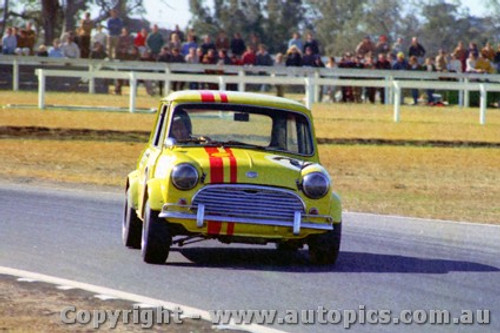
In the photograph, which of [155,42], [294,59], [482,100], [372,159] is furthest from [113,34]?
[372,159]

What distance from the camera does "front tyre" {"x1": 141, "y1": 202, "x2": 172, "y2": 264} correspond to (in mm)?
10781

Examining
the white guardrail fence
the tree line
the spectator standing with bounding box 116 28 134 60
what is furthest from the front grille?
the tree line

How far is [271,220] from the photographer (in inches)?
426

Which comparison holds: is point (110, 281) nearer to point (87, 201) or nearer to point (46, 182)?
point (87, 201)

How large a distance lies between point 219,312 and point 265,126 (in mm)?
3636

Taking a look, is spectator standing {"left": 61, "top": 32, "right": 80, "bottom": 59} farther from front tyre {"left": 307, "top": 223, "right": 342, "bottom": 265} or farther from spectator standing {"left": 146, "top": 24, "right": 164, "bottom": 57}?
front tyre {"left": 307, "top": 223, "right": 342, "bottom": 265}

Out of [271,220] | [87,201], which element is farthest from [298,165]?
[87,201]

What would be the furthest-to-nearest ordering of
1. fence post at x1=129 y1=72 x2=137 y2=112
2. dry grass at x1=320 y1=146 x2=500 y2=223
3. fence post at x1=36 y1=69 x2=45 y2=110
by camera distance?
fence post at x1=129 y1=72 x2=137 y2=112, fence post at x1=36 y1=69 x2=45 y2=110, dry grass at x1=320 y1=146 x2=500 y2=223

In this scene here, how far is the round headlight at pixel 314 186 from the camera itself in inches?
432

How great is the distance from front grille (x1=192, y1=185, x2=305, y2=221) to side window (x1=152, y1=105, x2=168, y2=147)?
1.42 m

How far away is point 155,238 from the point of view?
10.8 meters

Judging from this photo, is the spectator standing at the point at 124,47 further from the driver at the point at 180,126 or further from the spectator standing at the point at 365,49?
the driver at the point at 180,126

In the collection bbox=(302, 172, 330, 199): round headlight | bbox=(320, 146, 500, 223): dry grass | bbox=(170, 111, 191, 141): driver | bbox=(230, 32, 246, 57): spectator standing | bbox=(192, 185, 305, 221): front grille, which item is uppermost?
bbox=(230, 32, 246, 57): spectator standing

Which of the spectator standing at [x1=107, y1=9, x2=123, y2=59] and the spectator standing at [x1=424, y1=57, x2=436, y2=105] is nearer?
the spectator standing at [x1=107, y1=9, x2=123, y2=59]
